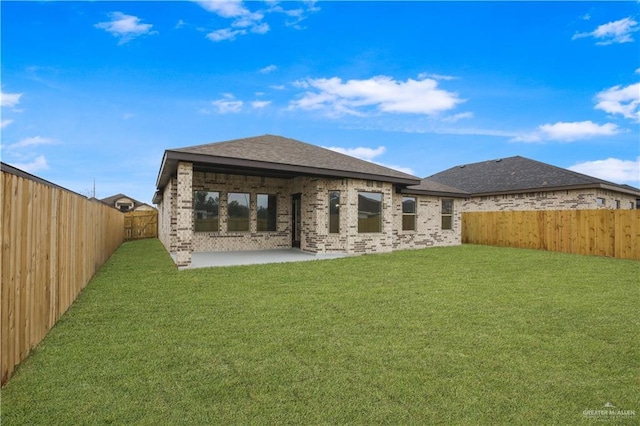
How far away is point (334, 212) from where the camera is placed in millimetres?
12688

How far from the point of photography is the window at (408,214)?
1575cm

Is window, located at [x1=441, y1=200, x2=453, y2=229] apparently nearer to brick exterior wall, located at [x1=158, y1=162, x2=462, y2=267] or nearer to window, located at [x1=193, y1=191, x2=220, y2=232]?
brick exterior wall, located at [x1=158, y1=162, x2=462, y2=267]

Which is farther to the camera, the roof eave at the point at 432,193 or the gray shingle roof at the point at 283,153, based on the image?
the roof eave at the point at 432,193

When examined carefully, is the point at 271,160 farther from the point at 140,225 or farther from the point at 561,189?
the point at 140,225

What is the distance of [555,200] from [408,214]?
27.9 feet

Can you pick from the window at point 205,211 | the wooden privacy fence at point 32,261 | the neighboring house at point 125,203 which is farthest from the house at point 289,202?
the neighboring house at point 125,203

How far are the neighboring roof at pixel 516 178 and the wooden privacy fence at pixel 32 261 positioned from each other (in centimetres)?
2024

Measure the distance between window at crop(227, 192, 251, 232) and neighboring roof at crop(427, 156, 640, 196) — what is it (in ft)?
49.2

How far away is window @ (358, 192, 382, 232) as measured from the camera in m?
13.0

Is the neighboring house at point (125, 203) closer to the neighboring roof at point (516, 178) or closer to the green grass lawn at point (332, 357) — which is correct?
the neighboring roof at point (516, 178)

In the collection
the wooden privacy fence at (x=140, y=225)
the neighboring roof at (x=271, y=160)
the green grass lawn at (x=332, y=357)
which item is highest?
the neighboring roof at (x=271, y=160)

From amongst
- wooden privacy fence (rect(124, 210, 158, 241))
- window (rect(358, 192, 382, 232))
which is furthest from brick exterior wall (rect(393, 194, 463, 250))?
wooden privacy fence (rect(124, 210, 158, 241))

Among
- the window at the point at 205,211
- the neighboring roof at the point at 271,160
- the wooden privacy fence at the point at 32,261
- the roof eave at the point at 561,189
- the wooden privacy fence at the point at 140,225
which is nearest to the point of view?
the wooden privacy fence at the point at 32,261

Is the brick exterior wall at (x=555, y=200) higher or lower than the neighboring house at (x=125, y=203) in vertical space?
lower
